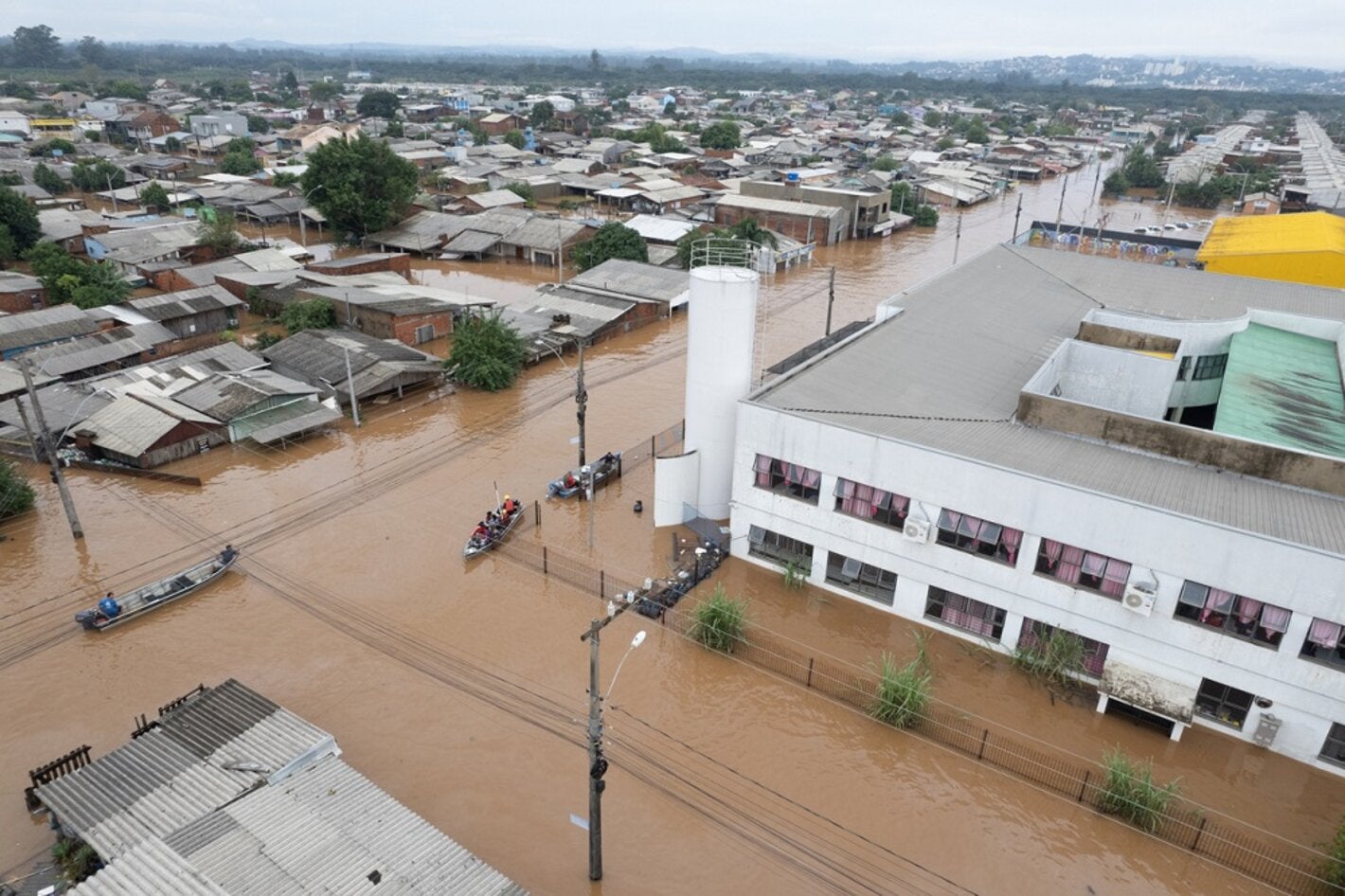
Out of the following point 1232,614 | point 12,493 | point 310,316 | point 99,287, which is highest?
point 1232,614

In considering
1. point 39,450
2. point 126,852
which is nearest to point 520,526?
point 126,852

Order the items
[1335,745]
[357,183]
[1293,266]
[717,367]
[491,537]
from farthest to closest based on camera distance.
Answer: [357,183]
[1293,266]
[491,537]
[717,367]
[1335,745]

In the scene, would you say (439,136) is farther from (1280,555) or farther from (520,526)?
(1280,555)

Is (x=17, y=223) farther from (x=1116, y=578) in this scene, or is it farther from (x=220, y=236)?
(x=1116, y=578)

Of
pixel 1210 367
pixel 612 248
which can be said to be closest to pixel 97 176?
pixel 612 248

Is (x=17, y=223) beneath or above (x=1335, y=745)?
above
